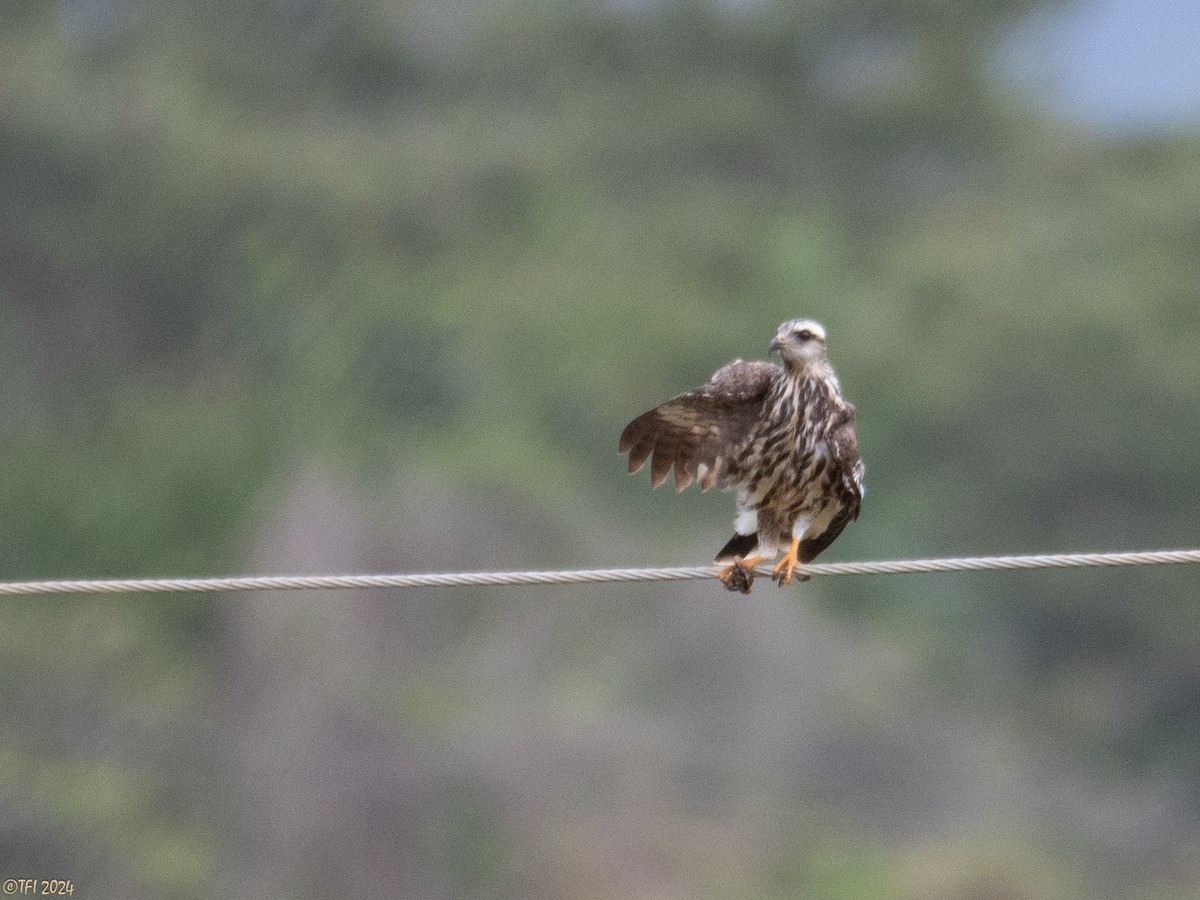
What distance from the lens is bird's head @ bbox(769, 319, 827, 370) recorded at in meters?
7.53

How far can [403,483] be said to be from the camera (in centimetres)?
2623

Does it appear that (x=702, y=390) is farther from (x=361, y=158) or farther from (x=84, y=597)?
(x=361, y=158)

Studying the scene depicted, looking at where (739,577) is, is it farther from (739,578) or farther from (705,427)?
(705,427)

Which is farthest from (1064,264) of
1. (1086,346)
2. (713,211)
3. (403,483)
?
(403,483)

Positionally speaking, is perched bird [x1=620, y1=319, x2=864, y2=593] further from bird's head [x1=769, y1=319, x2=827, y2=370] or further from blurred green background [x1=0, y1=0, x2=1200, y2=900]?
blurred green background [x1=0, y1=0, x2=1200, y2=900]

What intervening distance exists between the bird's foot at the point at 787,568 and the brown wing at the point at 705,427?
34cm

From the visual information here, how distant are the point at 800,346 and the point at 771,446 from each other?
0.36 m

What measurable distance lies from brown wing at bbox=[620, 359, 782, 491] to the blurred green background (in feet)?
50.9

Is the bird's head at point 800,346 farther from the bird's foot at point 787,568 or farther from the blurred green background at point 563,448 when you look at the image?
the blurred green background at point 563,448

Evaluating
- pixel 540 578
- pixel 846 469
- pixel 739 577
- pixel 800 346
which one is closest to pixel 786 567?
pixel 739 577

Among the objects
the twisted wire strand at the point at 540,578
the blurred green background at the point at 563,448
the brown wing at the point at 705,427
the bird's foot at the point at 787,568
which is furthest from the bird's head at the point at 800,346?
the blurred green background at the point at 563,448

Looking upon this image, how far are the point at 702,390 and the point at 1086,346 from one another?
25.9 metres

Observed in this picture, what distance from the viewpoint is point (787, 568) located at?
757 cm

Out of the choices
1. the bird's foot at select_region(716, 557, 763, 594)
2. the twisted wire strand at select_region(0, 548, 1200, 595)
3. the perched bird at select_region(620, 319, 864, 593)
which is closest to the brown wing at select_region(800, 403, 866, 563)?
the perched bird at select_region(620, 319, 864, 593)
